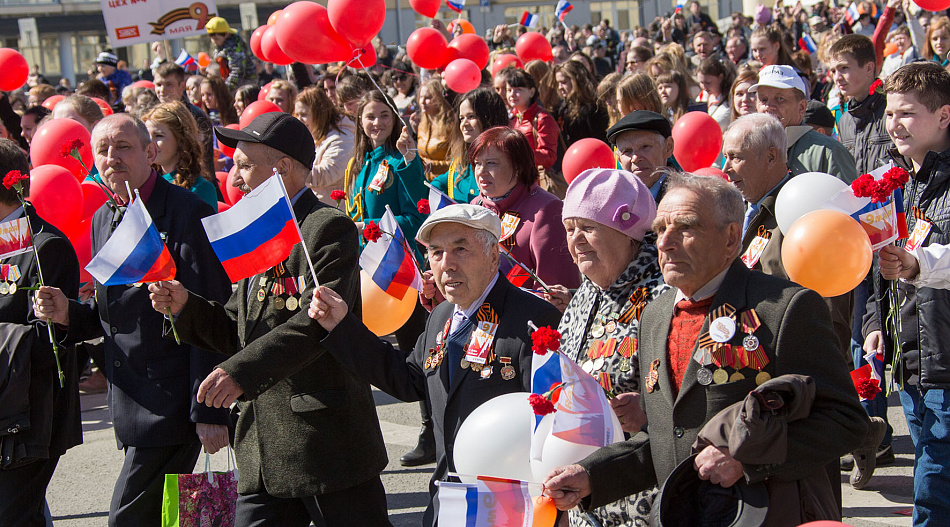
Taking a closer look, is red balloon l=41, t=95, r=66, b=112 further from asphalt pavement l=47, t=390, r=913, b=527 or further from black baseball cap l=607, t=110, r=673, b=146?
black baseball cap l=607, t=110, r=673, b=146

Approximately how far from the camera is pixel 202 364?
4152 mm

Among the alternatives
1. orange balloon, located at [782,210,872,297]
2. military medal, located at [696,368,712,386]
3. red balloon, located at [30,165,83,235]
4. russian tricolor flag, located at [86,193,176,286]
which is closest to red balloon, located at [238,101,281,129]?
red balloon, located at [30,165,83,235]

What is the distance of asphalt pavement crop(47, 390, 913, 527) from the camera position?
5031mm

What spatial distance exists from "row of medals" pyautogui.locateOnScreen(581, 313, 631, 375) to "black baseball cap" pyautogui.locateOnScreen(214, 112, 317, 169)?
139 cm

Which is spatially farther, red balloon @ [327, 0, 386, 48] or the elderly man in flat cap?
red balloon @ [327, 0, 386, 48]

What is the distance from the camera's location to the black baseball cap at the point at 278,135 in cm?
386

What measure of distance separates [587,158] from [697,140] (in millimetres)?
719

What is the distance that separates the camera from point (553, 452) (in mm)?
2709

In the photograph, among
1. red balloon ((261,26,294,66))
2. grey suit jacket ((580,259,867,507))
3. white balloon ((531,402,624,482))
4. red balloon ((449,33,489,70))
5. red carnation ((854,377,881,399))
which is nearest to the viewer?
grey suit jacket ((580,259,867,507))

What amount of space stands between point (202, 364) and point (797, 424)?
2.58 metres

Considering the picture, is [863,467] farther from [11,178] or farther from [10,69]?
[10,69]

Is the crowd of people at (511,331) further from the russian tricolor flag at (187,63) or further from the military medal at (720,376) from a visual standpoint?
the russian tricolor flag at (187,63)

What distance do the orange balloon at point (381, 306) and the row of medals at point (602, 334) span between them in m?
1.38

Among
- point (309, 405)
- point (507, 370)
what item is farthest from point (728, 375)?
point (309, 405)
